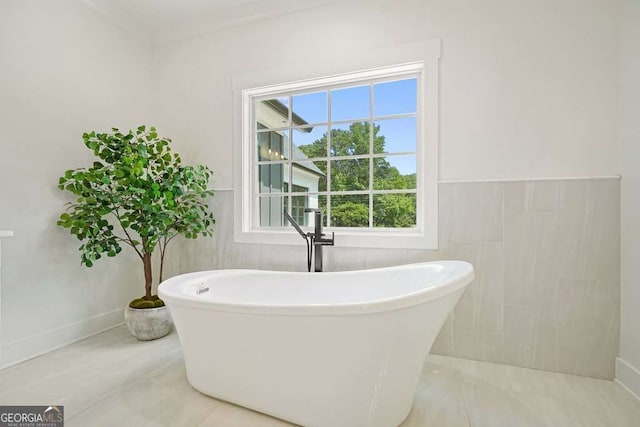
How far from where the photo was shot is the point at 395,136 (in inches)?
87.9

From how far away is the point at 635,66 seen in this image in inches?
60.6

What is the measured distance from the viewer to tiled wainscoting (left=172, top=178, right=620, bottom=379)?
1.67 meters

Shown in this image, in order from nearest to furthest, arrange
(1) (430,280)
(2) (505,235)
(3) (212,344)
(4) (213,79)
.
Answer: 1. (3) (212,344)
2. (1) (430,280)
3. (2) (505,235)
4. (4) (213,79)

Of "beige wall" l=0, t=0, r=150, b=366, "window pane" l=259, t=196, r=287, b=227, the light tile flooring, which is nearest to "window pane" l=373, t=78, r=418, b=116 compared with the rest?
"window pane" l=259, t=196, r=287, b=227

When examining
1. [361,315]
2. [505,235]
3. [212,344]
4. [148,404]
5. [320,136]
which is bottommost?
[148,404]

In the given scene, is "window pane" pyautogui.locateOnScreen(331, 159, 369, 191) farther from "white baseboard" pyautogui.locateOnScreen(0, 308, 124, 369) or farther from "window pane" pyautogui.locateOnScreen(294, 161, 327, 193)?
"white baseboard" pyautogui.locateOnScreen(0, 308, 124, 369)

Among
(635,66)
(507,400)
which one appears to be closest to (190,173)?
(507,400)

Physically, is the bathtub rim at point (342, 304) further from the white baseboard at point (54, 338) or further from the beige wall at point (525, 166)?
the white baseboard at point (54, 338)

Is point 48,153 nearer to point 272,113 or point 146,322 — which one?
point 146,322

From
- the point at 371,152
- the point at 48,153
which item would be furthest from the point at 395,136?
the point at 48,153

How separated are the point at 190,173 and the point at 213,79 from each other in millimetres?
929

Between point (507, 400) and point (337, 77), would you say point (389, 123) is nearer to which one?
point (337, 77)

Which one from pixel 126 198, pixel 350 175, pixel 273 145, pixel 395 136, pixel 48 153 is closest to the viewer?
pixel 48 153

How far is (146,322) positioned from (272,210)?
4.06 feet
